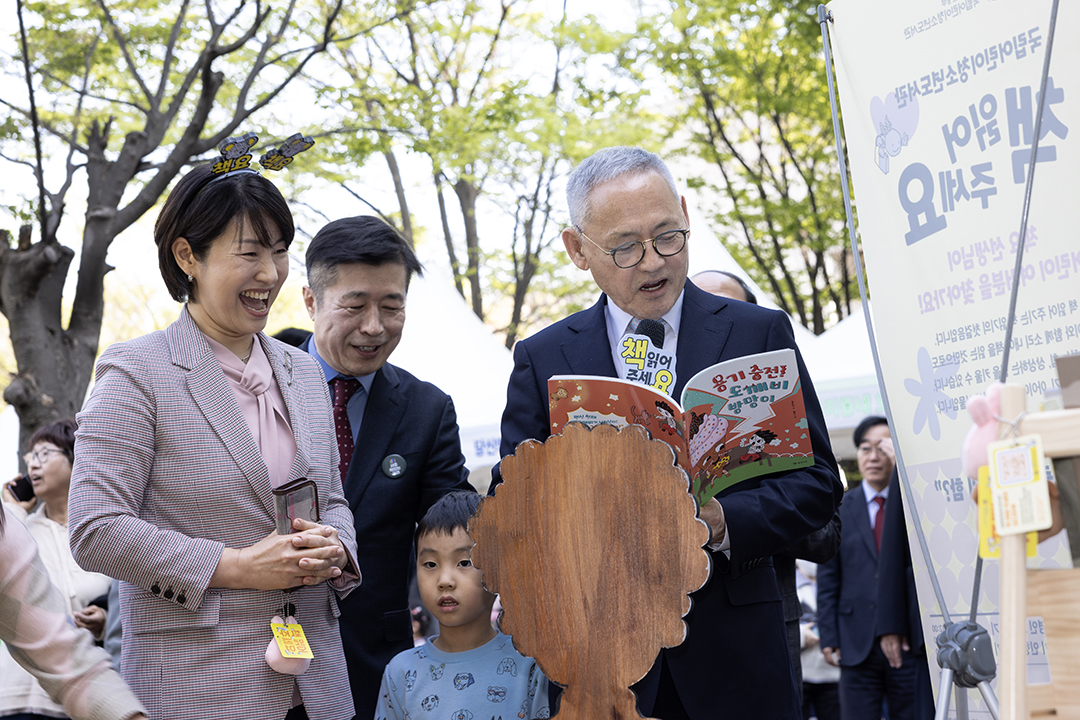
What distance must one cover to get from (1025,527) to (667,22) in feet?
32.8

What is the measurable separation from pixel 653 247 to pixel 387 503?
994mm

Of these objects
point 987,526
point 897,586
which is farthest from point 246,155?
point 897,586

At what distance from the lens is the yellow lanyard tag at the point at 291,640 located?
5.76 ft

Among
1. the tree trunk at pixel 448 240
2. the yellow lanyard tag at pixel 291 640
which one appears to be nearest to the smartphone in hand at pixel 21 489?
the yellow lanyard tag at pixel 291 640

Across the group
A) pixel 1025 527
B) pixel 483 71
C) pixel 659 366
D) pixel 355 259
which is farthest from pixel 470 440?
pixel 483 71

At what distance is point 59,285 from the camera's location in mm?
6391

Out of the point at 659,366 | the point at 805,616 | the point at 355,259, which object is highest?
the point at 355,259

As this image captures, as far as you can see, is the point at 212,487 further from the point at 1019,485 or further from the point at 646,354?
the point at 1019,485

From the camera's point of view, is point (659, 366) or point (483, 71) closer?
point (659, 366)

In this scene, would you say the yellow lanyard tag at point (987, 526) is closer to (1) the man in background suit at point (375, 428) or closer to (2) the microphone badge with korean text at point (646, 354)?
(2) the microphone badge with korean text at point (646, 354)

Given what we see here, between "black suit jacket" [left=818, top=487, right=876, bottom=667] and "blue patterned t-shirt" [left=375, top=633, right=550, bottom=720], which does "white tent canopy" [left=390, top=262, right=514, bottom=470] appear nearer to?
"black suit jacket" [left=818, top=487, right=876, bottom=667]

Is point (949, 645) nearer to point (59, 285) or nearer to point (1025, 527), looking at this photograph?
point (1025, 527)

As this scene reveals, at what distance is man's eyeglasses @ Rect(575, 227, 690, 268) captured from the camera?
6.69ft

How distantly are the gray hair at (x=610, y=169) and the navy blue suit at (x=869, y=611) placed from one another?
227cm
